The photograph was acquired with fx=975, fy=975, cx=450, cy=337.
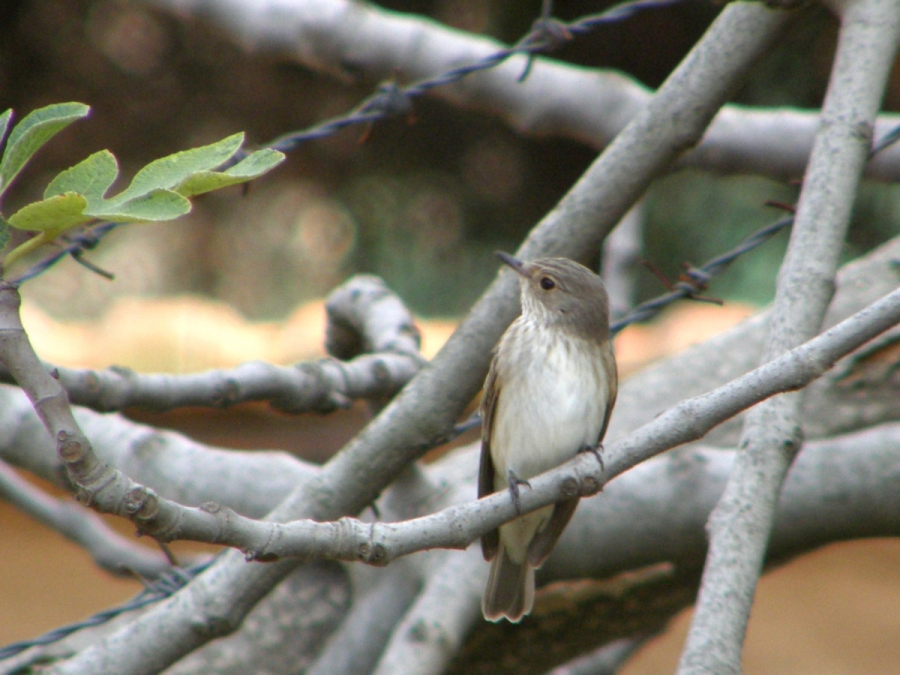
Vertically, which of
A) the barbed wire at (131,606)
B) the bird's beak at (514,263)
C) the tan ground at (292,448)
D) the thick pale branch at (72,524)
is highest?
the bird's beak at (514,263)

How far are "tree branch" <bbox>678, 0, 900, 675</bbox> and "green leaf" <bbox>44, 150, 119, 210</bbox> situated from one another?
1.08 meters

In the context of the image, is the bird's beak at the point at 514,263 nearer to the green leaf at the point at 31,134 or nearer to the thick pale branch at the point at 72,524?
the green leaf at the point at 31,134

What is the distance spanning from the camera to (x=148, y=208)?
869mm

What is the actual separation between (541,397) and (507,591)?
478mm

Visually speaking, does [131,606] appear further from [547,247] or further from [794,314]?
[794,314]

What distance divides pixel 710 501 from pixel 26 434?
1.69 meters

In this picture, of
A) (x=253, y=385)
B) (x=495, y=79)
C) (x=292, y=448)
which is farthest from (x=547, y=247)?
(x=292, y=448)

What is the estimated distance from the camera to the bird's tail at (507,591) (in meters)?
2.29

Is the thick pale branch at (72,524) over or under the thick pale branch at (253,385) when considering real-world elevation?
under

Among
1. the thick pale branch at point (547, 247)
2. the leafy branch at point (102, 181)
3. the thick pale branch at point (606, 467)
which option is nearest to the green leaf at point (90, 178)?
the leafy branch at point (102, 181)

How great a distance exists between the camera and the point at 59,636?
2.04 meters

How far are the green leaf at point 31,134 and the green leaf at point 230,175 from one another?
118mm

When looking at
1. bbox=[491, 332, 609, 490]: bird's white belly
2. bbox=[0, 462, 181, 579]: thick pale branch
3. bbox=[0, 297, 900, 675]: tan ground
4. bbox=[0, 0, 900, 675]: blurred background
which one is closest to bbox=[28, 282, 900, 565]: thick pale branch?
bbox=[491, 332, 609, 490]: bird's white belly

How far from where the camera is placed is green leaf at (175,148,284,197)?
34.3 inches
